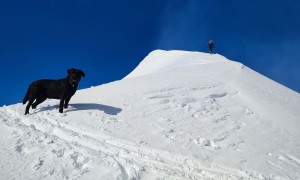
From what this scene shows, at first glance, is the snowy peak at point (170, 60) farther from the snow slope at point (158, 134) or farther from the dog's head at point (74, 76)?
the dog's head at point (74, 76)

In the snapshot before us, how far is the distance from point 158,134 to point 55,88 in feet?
15.0

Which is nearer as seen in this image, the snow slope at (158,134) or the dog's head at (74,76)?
the snow slope at (158,134)

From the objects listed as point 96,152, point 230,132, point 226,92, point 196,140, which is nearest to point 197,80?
point 226,92

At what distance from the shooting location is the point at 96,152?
5.84m

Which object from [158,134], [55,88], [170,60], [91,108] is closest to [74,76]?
[55,88]

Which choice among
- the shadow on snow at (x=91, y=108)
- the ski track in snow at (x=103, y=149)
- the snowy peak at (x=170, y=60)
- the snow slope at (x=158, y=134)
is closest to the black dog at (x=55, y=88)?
the shadow on snow at (x=91, y=108)

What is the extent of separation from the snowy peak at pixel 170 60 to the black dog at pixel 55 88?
835 centimetres

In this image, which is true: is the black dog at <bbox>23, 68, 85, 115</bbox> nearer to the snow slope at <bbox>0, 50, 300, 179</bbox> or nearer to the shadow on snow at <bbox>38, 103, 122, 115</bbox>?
the shadow on snow at <bbox>38, 103, 122, 115</bbox>

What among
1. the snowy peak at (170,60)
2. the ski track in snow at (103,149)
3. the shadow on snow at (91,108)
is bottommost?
the ski track in snow at (103,149)

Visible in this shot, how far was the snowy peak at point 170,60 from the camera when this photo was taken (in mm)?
19192

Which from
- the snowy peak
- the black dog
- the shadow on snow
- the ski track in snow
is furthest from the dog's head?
the snowy peak

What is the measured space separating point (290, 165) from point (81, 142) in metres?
5.09

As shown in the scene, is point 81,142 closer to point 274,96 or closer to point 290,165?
point 290,165

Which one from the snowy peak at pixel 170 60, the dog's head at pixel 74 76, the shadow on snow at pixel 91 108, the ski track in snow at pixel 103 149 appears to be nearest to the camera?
the ski track in snow at pixel 103 149
